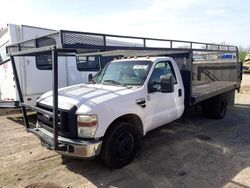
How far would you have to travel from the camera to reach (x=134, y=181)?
3787 millimetres

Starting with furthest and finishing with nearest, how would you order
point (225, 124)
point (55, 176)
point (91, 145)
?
point (225, 124) → point (55, 176) → point (91, 145)

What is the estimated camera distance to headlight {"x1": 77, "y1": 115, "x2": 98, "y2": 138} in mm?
3623

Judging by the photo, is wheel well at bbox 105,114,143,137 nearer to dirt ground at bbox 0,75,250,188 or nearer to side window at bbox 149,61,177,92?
dirt ground at bbox 0,75,250,188

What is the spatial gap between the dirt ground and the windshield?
149cm

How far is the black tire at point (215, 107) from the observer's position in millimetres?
7371

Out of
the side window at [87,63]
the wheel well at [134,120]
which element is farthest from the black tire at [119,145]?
the side window at [87,63]

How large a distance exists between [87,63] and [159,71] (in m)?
4.65

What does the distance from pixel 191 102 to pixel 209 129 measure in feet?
4.16

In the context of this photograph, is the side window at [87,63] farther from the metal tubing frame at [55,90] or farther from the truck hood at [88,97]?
the metal tubing frame at [55,90]

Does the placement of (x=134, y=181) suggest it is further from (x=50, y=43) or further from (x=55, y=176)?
(x=50, y=43)

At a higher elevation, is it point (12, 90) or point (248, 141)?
point (12, 90)

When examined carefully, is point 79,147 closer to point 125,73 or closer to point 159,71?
point 125,73

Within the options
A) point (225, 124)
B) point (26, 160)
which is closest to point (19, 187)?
point (26, 160)

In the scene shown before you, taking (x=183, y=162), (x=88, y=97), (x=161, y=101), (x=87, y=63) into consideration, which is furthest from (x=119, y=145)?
(x=87, y=63)
